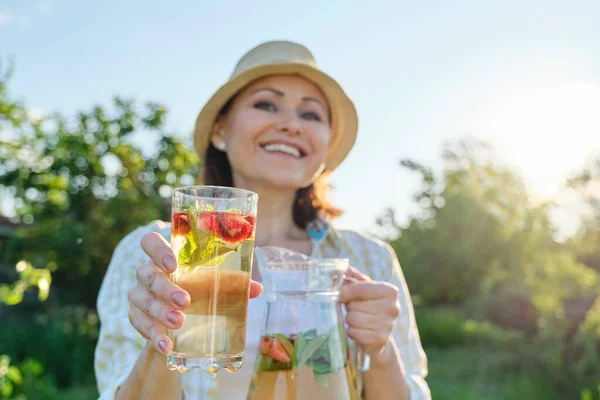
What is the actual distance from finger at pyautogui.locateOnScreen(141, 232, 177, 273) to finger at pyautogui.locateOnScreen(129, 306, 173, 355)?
0.14 metres

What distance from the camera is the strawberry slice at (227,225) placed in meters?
1.29

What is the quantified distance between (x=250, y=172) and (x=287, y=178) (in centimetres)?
15

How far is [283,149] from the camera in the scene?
240 cm

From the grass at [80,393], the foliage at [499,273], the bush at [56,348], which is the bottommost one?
the grass at [80,393]

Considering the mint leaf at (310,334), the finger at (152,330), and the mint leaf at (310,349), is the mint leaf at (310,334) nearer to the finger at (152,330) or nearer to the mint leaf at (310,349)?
the mint leaf at (310,349)

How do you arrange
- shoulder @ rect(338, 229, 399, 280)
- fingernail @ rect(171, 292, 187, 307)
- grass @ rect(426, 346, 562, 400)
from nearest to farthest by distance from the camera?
fingernail @ rect(171, 292, 187, 307) → shoulder @ rect(338, 229, 399, 280) → grass @ rect(426, 346, 562, 400)

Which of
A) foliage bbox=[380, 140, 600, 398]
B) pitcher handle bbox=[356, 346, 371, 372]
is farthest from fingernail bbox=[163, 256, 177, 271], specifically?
foliage bbox=[380, 140, 600, 398]

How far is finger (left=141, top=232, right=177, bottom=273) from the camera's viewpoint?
51.6 inches

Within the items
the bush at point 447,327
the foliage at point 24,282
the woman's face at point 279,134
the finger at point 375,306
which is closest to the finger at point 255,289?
the finger at point 375,306

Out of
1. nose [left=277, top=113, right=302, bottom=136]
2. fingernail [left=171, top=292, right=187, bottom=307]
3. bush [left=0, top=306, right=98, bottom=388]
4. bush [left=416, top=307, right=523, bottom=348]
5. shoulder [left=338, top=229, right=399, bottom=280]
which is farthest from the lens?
bush [left=416, top=307, right=523, bottom=348]

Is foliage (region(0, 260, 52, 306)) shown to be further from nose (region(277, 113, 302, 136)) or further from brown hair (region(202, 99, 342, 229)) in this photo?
nose (region(277, 113, 302, 136))

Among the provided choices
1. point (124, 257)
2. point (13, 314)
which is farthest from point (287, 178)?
point (13, 314)

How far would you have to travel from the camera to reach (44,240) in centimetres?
986

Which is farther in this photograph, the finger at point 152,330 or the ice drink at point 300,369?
the ice drink at point 300,369
